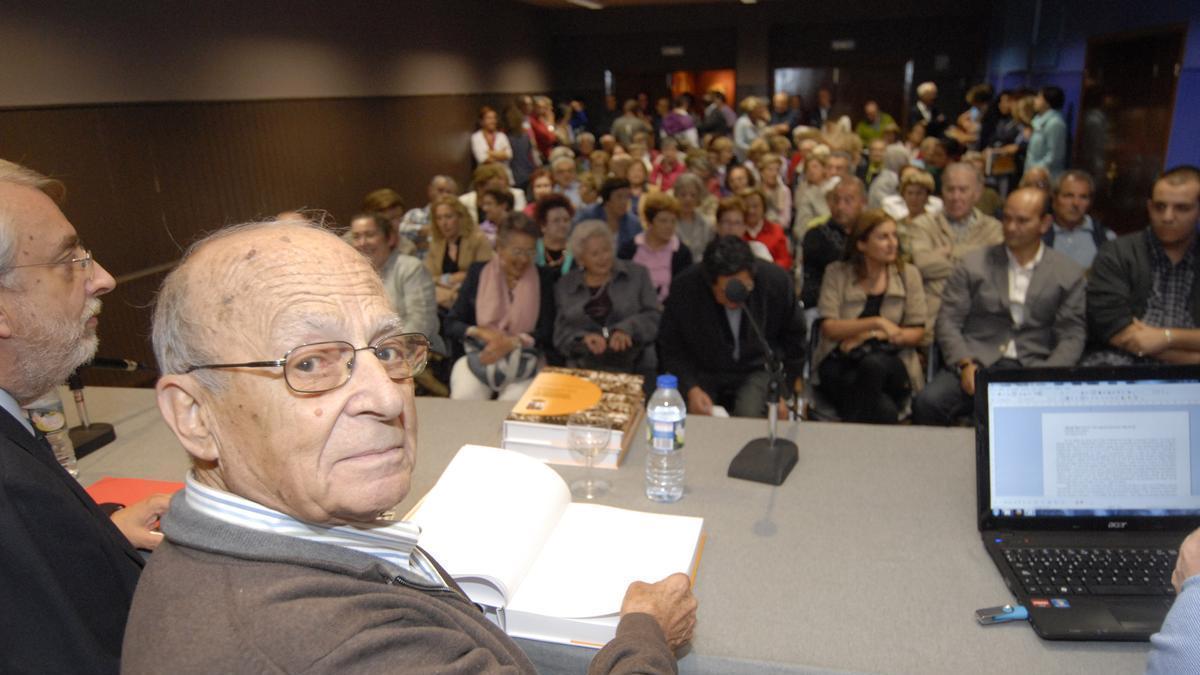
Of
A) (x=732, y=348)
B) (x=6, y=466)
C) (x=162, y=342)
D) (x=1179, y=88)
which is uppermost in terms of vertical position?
(x=1179, y=88)

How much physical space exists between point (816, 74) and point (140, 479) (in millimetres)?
13436

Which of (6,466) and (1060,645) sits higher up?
(6,466)

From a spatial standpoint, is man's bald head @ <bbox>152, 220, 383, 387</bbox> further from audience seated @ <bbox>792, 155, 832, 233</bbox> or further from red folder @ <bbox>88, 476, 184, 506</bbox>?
audience seated @ <bbox>792, 155, 832, 233</bbox>

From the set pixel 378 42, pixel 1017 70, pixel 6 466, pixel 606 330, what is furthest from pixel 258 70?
pixel 1017 70

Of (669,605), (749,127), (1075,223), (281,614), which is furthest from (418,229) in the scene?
(749,127)

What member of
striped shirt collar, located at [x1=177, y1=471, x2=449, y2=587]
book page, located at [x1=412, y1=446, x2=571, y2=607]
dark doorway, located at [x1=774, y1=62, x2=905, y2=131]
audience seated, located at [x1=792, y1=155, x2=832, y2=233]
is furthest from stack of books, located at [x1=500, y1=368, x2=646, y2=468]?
dark doorway, located at [x1=774, y1=62, x2=905, y2=131]

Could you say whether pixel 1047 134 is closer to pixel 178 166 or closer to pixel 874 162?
pixel 874 162

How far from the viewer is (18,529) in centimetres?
106

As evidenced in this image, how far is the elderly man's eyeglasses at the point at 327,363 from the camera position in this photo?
854mm

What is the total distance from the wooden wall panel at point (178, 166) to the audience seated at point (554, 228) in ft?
5.01

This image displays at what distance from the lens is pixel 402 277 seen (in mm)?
3588

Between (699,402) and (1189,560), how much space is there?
181 cm

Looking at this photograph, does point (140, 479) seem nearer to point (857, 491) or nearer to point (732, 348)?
point (857, 491)

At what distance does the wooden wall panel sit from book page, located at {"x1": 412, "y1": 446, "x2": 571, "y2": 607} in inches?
101
